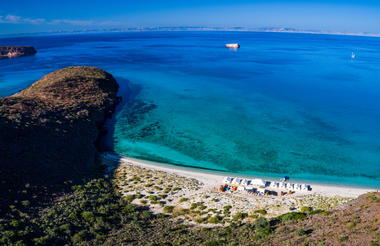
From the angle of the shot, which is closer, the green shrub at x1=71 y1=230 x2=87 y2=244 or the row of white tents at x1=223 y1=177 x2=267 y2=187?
the green shrub at x1=71 y1=230 x2=87 y2=244

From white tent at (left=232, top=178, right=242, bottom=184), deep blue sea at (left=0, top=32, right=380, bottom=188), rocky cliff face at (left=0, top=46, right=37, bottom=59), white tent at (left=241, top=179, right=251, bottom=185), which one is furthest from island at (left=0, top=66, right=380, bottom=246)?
rocky cliff face at (left=0, top=46, right=37, bottom=59)

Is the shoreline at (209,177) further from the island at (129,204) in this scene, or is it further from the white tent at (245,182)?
the white tent at (245,182)

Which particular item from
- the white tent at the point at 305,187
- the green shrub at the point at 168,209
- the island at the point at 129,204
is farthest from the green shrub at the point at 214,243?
the white tent at the point at 305,187

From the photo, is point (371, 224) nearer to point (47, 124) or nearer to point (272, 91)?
point (47, 124)

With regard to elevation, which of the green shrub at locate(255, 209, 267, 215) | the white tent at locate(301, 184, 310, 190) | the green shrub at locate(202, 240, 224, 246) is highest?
the white tent at locate(301, 184, 310, 190)

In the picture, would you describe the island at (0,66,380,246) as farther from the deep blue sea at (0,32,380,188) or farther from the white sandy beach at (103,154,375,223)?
the deep blue sea at (0,32,380,188)

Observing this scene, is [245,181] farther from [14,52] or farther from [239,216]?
[14,52]
